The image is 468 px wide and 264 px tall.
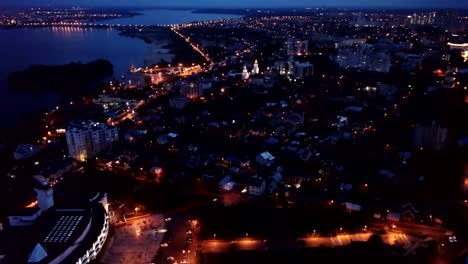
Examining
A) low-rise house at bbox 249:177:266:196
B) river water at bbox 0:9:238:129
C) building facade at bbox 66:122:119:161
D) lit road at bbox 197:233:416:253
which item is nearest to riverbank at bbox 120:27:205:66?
river water at bbox 0:9:238:129

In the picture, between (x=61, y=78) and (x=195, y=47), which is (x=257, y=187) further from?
(x=195, y=47)

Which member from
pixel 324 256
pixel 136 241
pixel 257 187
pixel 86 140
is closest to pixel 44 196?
pixel 136 241

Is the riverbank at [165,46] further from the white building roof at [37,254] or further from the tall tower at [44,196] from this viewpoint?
the white building roof at [37,254]

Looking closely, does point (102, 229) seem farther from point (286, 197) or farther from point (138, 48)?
point (138, 48)

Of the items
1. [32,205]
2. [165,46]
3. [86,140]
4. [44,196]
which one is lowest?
[165,46]

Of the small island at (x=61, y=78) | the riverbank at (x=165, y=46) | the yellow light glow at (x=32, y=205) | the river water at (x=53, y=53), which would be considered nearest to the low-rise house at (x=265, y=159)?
the yellow light glow at (x=32, y=205)

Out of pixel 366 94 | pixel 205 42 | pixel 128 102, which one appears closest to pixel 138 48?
pixel 205 42

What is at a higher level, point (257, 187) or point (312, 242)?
point (257, 187)
